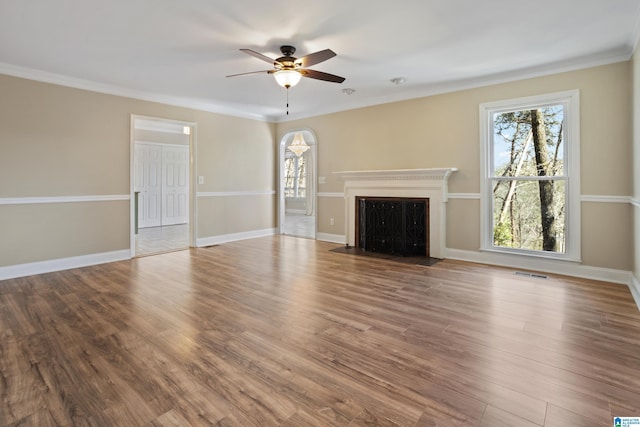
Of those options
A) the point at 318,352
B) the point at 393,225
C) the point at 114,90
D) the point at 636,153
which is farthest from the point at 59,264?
the point at 636,153

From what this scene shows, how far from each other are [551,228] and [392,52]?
297 cm

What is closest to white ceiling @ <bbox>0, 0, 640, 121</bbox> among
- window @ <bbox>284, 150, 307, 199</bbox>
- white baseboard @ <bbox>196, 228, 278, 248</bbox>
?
white baseboard @ <bbox>196, 228, 278, 248</bbox>

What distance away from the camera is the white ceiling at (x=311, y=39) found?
274 centimetres

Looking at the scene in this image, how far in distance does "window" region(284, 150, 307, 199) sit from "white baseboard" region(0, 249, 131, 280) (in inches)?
308

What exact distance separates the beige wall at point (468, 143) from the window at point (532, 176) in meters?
0.11

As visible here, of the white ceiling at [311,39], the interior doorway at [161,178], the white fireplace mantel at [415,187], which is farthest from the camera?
the interior doorway at [161,178]

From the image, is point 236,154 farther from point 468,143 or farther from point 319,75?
point 468,143

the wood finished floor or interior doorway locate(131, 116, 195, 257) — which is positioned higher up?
interior doorway locate(131, 116, 195, 257)

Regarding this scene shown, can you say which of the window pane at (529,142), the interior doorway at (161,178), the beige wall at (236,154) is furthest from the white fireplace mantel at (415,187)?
the interior doorway at (161,178)

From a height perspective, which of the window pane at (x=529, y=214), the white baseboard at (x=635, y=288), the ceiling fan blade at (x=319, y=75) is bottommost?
the white baseboard at (x=635, y=288)

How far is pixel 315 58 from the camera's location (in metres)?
3.28

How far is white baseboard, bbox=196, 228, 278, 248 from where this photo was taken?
6.13 metres

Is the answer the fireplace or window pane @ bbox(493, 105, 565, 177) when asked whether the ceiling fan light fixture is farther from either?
window pane @ bbox(493, 105, 565, 177)

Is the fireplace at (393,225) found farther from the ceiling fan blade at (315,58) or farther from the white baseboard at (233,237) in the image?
the ceiling fan blade at (315,58)
